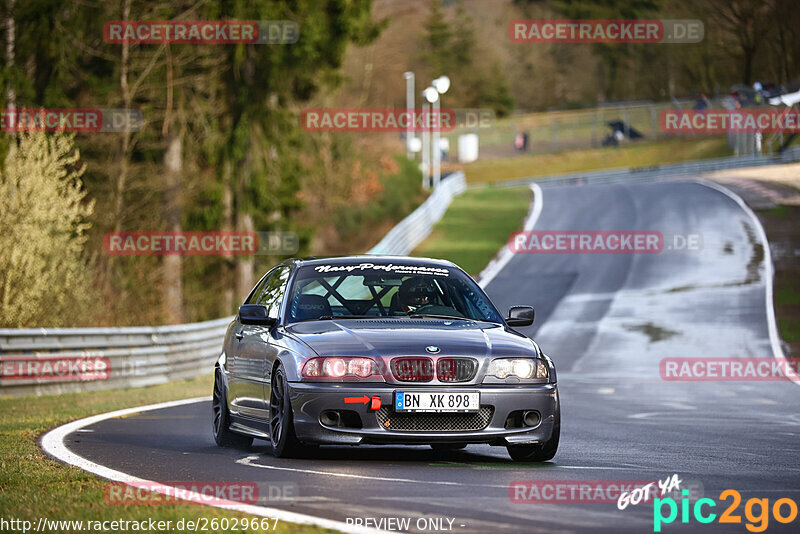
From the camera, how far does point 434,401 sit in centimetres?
951

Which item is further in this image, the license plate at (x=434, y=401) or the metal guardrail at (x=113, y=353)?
the metal guardrail at (x=113, y=353)

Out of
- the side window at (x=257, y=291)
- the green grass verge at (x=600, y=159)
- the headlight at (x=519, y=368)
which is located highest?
the green grass verge at (x=600, y=159)

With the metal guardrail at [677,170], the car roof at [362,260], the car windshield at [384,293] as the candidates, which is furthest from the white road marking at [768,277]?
the car windshield at [384,293]

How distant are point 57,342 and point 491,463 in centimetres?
1204

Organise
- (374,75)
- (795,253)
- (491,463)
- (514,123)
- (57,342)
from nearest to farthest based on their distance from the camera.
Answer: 1. (491,463)
2. (57,342)
3. (795,253)
4. (374,75)
5. (514,123)

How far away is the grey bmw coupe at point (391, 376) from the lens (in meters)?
9.52

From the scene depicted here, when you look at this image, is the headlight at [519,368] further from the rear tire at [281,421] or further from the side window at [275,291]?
the side window at [275,291]

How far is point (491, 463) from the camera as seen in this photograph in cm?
1003

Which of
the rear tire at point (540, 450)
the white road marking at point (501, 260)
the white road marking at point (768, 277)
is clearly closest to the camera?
the rear tire at point (540, 450)

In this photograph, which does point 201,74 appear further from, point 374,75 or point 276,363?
point 374,75

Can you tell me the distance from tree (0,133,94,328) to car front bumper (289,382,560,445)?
13473mm

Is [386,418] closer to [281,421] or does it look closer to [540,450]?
[281,421]

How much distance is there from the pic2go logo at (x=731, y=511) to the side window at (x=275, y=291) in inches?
165

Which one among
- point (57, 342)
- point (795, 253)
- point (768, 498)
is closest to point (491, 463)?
point (768, 498)
